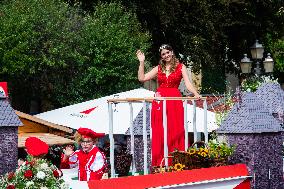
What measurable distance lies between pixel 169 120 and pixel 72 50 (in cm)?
1592

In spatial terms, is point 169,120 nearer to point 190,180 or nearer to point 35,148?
point 190,180

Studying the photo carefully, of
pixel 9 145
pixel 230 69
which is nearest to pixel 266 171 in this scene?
pixel 9 145

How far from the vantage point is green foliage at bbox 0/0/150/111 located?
86.8 ft

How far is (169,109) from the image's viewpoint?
A: 11.5 m

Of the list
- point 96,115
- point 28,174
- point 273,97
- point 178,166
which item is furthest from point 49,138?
point 28,174

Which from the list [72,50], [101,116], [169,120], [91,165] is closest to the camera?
[91,165]

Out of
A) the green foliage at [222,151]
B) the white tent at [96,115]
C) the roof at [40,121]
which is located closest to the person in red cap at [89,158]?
the green foliage at [222,151]

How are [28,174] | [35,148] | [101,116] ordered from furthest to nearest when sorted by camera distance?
[101,116]
[35,148]
[28,174]

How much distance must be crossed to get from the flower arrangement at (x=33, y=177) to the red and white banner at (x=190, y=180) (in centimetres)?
43

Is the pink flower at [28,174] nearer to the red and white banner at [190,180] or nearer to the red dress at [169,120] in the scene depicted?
the red and white banner at [190,180]

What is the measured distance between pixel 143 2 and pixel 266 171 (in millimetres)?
20494

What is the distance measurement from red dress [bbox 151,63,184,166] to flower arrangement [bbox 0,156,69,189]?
297 centimetres

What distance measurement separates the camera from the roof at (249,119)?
10.8 meters

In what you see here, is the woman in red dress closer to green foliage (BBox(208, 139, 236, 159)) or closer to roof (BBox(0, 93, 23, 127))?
green foliage (BBox(208, 139, 236, 159))
